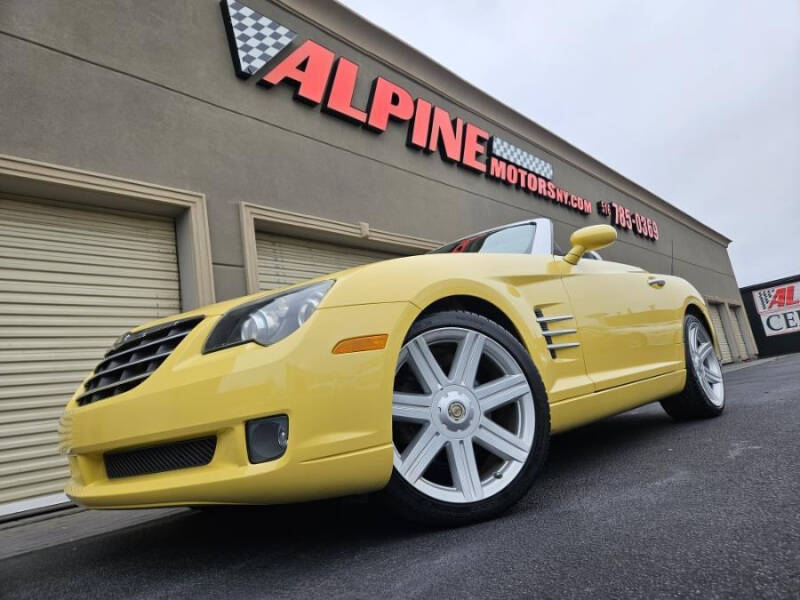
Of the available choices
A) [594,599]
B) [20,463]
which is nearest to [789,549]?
[594,599]

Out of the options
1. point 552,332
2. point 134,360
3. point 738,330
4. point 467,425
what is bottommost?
point 467,425

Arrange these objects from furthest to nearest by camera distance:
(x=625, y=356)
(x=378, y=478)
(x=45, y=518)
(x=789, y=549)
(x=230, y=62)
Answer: (x=230, y=62) < (x=45, y=518) < (x=625, y=356) < (x=378, y=478) < (x=789, y=549)

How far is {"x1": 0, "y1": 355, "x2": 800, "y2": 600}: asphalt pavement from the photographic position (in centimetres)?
118

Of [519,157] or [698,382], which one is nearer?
[698,382]

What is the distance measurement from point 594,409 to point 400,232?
484 centimetres

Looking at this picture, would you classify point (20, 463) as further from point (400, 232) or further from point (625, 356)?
point (400, 232)

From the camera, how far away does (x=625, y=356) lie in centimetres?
264

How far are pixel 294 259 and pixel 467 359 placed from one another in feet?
13.9

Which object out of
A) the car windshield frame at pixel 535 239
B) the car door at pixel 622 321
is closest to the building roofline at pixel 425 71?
the car windshield frame at pixel 535 239

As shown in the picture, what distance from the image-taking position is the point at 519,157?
393 inches

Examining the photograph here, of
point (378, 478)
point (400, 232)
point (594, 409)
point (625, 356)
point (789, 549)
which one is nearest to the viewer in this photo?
point (789, 549)

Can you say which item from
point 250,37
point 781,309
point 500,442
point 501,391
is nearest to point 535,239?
point 501,391

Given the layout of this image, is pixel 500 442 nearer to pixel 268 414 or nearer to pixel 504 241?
pixel 268 414

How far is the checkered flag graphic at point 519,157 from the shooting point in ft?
30.4
